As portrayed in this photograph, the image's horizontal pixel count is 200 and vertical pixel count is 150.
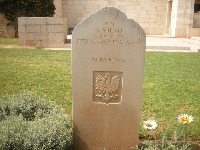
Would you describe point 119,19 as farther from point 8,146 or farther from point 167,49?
point 167,49

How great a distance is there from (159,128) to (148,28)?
1725 cm

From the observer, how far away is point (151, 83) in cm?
643

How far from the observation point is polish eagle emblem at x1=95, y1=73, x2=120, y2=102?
3006 mm

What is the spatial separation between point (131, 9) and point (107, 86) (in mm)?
17787

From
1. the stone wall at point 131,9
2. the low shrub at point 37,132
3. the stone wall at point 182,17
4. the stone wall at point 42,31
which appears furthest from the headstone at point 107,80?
the stone wall at point 131,9

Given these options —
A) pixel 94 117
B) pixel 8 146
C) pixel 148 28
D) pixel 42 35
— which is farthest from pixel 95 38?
pixel 148 28

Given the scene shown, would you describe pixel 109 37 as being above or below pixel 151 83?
above

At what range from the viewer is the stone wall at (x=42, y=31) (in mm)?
11852

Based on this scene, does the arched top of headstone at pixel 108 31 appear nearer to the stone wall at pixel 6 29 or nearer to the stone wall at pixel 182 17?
the stone wall at pixel 6 29

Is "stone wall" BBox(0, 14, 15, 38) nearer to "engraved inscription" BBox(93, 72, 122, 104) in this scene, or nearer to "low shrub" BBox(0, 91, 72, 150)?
"low shrub" BBox(0, 91, 72, 150)

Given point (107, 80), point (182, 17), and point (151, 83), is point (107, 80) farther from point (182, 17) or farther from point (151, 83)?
point (182, 17)

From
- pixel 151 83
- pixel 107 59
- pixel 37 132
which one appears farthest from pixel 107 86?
pixel 151 83

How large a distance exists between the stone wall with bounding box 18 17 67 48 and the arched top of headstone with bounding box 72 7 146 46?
9342 mm

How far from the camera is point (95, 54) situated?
294cm
